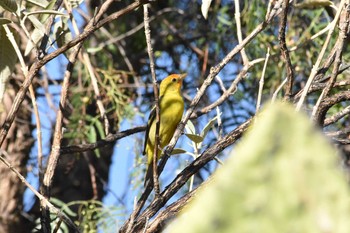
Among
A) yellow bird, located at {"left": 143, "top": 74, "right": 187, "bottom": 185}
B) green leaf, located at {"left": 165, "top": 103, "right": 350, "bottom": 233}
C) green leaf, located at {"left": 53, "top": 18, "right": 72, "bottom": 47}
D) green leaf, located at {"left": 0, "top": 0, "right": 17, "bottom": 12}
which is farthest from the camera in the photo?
yellow bird, located at {"left": 143, "top": 74, "right": 187, "bottom": 185}

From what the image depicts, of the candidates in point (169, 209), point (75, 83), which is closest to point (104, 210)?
point (75, 83)

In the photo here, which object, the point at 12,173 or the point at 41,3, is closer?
the point at 41,3

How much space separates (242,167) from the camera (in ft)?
1.39

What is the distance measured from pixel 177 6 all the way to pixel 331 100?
360 centimetres

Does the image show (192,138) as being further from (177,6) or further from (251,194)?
(177,6)

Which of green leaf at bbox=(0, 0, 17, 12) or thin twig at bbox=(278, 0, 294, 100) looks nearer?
thin twig at bbox=(278, 0, 294, 100)

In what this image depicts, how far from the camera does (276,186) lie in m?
0.43

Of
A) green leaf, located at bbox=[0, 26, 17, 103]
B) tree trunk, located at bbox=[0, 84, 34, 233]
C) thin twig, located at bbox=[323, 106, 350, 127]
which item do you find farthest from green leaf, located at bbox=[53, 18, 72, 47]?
tree trunk, located at bbox=[0, 84, 34, 233]

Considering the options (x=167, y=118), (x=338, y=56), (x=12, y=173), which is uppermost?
(x=12, y=173)

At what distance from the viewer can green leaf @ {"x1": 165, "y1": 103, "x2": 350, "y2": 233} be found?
0.42 m

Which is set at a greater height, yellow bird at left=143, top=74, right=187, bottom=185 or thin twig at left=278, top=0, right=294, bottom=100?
yellow bird at left=143, top=74, right=187, bottom=185

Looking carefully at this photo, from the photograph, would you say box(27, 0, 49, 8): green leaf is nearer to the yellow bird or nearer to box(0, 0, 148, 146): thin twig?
box(0, 0, 148, 146): thin twig

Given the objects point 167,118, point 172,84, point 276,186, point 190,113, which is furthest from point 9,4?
point 172,84

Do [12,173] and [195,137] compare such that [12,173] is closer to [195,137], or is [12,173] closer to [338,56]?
[195,137]
